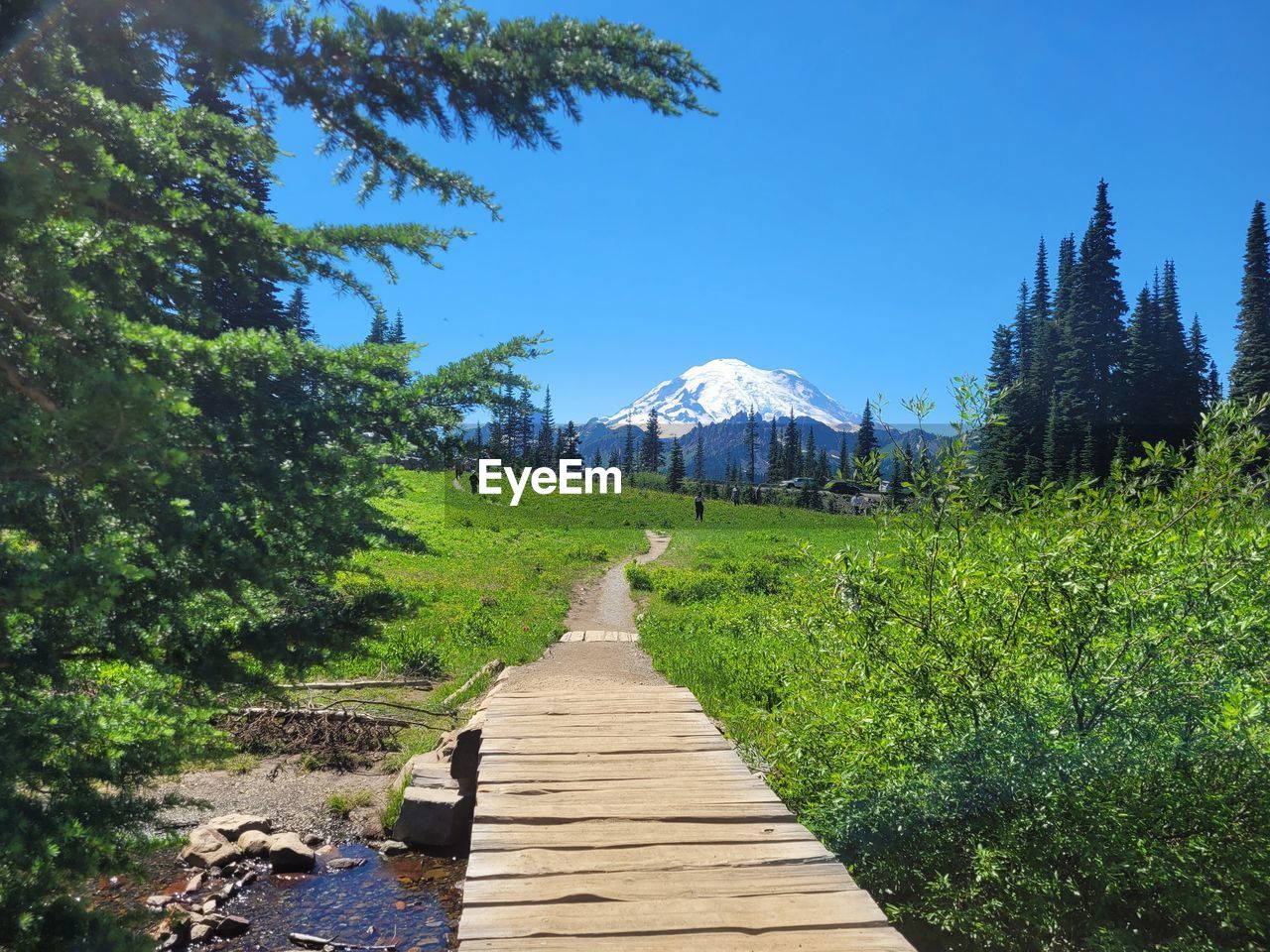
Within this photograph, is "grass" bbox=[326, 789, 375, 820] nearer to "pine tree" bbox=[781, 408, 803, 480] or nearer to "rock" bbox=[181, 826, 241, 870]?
"rock" bbox=[181, 826, 241, 870]

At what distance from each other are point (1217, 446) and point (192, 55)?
6.13 metres

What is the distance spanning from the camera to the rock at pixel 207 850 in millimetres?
6770

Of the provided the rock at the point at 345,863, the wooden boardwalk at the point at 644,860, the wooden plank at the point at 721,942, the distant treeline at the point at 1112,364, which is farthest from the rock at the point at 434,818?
the distant treeline at the point at 1112,364

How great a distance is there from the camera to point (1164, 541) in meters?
4.32

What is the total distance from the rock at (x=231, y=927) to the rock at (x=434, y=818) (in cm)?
160

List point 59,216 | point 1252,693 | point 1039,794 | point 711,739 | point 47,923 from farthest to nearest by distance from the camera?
point 711,739, point 1039,794, point 1252,693, point 59,216, point 47,923

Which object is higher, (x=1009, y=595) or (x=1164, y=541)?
(x=1164, y=541)

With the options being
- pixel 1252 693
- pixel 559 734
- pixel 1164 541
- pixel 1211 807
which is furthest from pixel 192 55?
pixel 1211 807

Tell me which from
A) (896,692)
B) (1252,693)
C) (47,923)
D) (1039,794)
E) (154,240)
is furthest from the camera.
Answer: (896,692)

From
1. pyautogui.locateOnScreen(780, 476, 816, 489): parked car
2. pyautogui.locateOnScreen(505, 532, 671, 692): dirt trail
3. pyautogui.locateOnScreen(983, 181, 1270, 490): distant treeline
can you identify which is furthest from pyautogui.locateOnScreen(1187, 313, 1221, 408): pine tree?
pyautogui.locateOnScreen(505, 532, 671, 692): dirt trail

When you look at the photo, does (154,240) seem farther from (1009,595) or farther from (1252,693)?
(1252,693)

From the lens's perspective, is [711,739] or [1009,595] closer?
[1009,595]

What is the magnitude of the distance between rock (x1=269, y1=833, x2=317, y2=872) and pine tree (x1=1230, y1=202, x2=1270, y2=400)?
68.9 meters

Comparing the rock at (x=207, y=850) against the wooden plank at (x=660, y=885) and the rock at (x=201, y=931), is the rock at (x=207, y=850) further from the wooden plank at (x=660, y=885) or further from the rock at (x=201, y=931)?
the wooden plank at (x=660, y=885)
